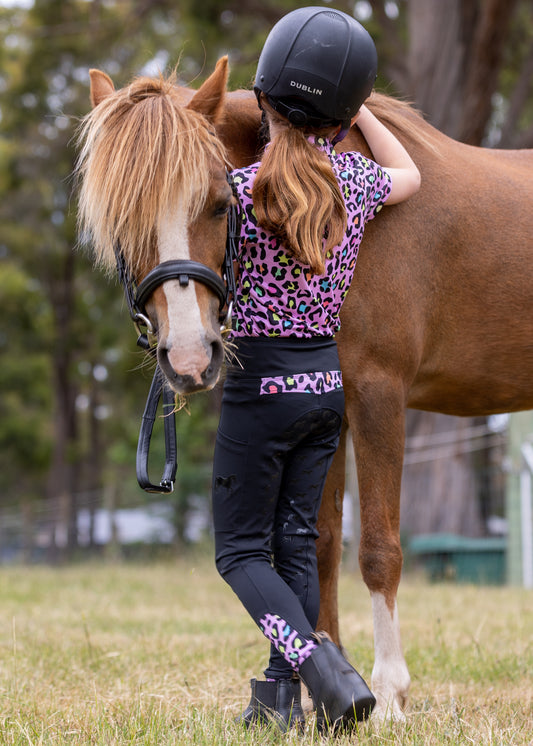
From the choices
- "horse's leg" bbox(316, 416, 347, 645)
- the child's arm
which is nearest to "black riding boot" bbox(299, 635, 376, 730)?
"horse's leg" bbox(316, 416, 347, 645)

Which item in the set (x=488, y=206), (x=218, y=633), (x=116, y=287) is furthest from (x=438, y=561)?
(x=116, y=287)

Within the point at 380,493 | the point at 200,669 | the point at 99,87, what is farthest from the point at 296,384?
the point at 200,669

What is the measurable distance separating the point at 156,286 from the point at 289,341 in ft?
1.43

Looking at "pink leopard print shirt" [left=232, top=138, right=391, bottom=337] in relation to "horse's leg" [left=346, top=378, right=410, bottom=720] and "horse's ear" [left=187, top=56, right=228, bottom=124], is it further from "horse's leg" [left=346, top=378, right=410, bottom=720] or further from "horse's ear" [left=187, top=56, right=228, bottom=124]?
"horse's leg" [left=346, top=378, right=410, bottom=720]

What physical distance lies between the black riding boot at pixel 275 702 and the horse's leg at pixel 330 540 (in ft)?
2.20

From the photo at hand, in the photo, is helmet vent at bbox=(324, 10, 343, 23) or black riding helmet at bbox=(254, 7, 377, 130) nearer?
black riding helmet at bbox=(254, 7, 377, 130)

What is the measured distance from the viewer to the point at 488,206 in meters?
3.24

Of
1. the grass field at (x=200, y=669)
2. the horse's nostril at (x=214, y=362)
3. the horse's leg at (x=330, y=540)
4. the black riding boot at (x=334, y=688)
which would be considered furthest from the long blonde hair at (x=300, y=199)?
the grass field at (x=200, y=669)

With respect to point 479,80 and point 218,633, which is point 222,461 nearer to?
point 218,633

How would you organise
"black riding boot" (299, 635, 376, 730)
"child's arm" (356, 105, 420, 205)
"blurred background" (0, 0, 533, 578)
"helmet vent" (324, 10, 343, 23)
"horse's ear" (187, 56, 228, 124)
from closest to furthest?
"black riding boot" (299, 635, 376, 730) → "horse's ear" (187, 56, 228, 124) → "helmet vent" (324, 10, 343, 23) → "child's arm" (356, 105, 420, 205) → "blurred background" (0, 0, 533, 578)

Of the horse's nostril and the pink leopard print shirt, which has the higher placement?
the pink leopard print shirt

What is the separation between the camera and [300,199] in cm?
230

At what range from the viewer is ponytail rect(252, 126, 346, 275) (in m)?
2.31

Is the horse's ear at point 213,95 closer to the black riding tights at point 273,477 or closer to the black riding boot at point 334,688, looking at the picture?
the black riding tights at point 273,477
